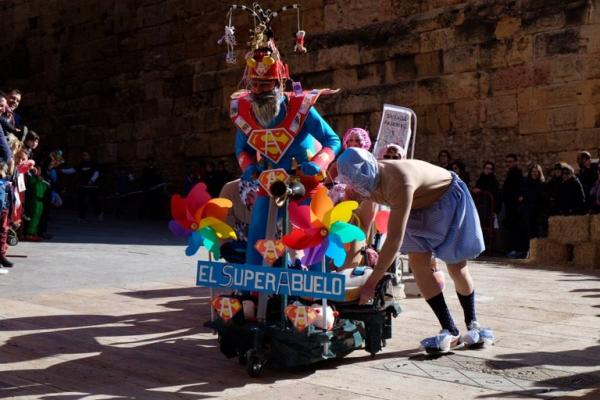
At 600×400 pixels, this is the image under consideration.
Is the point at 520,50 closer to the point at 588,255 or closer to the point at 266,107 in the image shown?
the point at 588,255

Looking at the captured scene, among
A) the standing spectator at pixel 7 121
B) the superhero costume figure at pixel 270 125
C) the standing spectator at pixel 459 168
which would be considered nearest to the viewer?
the superhero costume figure at pixel 270 125

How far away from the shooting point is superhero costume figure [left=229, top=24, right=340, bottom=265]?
530 cm

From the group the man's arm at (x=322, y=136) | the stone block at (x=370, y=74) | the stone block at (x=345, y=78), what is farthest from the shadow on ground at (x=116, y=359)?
the stone block at (x=345, y=78)

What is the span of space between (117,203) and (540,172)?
10888mm

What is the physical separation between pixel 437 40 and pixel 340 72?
2.11m

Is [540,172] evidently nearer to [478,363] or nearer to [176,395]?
[478,363]

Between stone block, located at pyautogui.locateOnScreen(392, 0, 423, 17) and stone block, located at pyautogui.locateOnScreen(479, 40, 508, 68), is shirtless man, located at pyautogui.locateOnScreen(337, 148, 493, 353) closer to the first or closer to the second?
stone block, located at pyautogui.locateOnScreen(479, 40, 508, 68)

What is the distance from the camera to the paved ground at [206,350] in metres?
4.46

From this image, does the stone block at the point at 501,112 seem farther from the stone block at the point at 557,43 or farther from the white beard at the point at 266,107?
the white beard at the point at 266,107

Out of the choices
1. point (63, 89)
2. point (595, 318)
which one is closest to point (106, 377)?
point (595, 318)

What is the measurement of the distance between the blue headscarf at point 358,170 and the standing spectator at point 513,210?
27.0ft

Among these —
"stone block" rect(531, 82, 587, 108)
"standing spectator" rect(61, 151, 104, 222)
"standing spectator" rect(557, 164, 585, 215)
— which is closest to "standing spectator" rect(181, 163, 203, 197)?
"standing spectator" rect(61, 151, 104, 222)

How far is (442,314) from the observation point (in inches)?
214

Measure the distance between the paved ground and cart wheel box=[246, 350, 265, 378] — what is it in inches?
2.0
